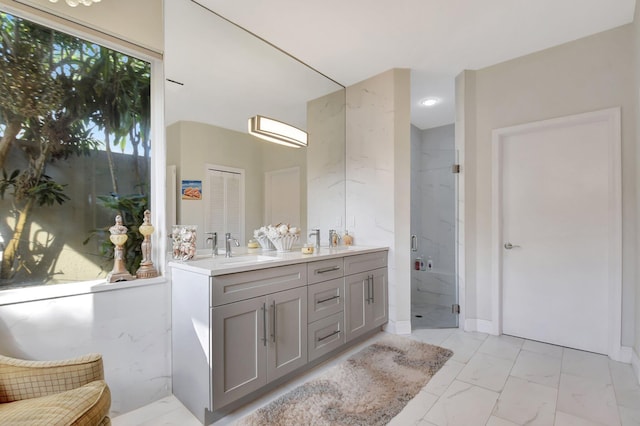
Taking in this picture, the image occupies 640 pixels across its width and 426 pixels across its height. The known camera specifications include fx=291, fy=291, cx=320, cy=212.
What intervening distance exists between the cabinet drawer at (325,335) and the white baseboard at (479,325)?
1.45m

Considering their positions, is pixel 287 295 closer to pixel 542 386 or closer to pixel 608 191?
pixel 542 386

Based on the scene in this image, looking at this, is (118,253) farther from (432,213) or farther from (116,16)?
(432,213)

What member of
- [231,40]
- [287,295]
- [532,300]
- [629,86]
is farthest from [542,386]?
[231,40]

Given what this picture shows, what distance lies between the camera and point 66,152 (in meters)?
1.70

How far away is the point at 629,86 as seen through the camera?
2.33 m

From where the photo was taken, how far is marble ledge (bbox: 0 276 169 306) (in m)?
1.47

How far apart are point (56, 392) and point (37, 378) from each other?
0.32 ft

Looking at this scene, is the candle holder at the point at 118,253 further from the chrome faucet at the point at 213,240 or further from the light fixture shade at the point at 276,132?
the light fixture shade at the point at 276,132

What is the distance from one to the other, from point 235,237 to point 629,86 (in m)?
3.43

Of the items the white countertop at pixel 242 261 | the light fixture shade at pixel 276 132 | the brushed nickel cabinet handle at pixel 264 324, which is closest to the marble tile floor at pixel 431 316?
the white countertop at pixel 242 261

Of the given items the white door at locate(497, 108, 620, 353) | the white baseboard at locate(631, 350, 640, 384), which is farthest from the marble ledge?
the white baseboard at locate(631, 350, 640, 384)

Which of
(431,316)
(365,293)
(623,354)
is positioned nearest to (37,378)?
(365,293)

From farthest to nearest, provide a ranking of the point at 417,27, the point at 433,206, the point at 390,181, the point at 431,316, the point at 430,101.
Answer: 1. the point at 433,206
2. the point at 430,101
3. the point at 431,316
4. the point at 390,181
5. the point at 417,27

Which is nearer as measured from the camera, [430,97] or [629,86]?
[629,86]
